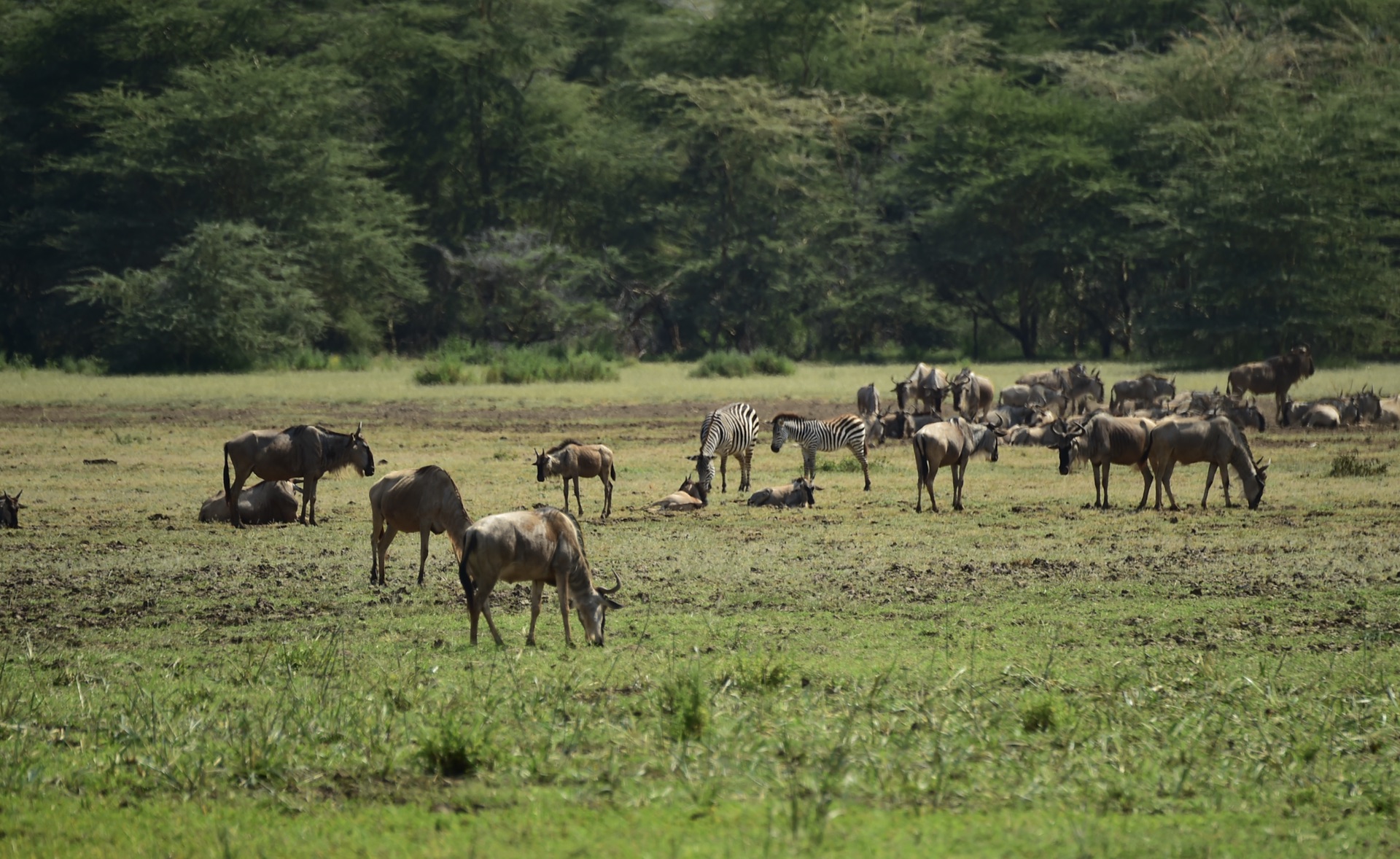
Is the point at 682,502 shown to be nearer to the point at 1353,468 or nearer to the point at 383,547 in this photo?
the point at 383,547

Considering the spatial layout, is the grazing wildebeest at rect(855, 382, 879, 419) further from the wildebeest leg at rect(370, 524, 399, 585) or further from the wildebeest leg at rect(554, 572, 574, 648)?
the wildebeest leg at rect(554, 572, 574, 648)

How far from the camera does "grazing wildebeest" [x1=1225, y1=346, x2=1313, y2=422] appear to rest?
28.8 meters

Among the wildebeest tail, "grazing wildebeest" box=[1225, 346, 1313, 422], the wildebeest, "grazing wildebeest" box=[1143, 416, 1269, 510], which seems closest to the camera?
the wildebeest tail

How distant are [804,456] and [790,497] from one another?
10.8 feet

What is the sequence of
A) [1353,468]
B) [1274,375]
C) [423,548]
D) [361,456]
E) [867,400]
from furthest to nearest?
1. [1274,375]
2. [867,400]
3. [1353,468]
4. [361,456]
5. [423,548]

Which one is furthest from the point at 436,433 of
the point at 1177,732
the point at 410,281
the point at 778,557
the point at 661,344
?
the point at 661,344

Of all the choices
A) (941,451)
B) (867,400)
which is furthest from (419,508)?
(867,400)

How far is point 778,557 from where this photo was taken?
44.5ft

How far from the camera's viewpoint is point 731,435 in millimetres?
19109

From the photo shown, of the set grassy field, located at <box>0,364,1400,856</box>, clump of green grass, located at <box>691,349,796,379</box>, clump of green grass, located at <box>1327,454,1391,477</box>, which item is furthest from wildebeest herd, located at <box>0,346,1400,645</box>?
clump of green grass, located at <box>691,349,796,379</box>

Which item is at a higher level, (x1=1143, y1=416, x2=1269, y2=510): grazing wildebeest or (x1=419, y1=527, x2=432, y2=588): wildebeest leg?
(x1=1143, y1=416, x2=1269, y2=510): grazing wildebeest

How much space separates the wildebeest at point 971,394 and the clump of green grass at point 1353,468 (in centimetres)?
910

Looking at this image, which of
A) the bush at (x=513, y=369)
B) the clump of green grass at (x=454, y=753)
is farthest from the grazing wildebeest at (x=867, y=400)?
the clump of green grass at (x=454, y=753)

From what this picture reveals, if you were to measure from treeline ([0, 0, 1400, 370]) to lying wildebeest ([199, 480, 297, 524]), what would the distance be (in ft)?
95.8
